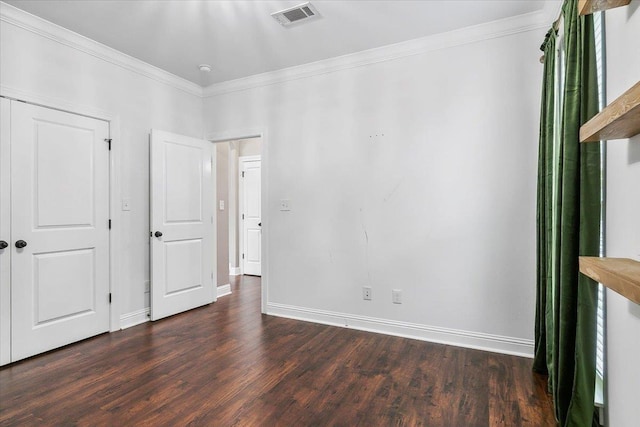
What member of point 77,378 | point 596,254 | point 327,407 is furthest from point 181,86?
point 596,254

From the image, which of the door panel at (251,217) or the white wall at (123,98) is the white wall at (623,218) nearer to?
the white wall at (123,98)

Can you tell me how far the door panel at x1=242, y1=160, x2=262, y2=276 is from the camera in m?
6.32

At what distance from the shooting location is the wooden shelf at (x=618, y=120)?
855 millimetres

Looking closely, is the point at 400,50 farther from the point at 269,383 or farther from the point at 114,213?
the point at 114,213

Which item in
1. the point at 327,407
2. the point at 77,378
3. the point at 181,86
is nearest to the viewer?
the point at 327,407

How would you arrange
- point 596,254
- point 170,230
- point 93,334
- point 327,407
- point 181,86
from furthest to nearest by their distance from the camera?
1. point 181,86
2. point 170,230
3. point 93,334
4. point 327,407
5. point 596,254

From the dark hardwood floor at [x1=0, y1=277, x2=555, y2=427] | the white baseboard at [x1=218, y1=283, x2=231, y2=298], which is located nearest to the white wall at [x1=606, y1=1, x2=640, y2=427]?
the dark hardwood floor at [x1=0, y1=277, x2=555, y2=427]

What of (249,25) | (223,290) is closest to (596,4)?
(249,25)

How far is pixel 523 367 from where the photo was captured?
2.60 m

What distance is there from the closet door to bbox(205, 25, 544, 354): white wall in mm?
2225

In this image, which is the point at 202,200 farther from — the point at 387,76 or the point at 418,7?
the point at 418,7

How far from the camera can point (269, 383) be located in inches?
93.5

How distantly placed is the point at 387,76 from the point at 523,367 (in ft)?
9.15

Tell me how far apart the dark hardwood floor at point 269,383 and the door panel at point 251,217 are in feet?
9.83
